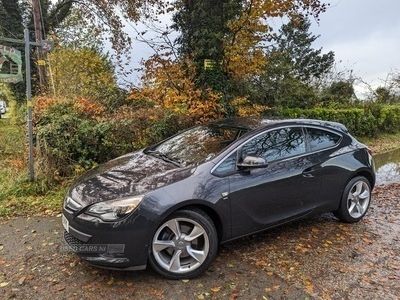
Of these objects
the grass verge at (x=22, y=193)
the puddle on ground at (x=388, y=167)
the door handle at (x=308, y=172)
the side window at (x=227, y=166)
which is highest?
the side window at (x=227, y=166)

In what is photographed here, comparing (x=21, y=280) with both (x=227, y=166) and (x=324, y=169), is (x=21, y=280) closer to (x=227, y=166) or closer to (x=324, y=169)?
(x=227, y=166)

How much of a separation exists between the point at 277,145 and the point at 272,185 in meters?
0.55

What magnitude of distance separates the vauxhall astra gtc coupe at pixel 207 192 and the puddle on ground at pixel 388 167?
3.38m

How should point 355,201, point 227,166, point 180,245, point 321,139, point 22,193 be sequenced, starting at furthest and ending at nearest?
point 22,193, point 355,201, point 321,139, point 227,166, point 180,245

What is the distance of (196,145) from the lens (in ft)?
15.4

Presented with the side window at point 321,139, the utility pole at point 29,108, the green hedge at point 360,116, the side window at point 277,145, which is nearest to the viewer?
the side window at point 277,145

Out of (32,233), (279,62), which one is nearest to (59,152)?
(32,233)

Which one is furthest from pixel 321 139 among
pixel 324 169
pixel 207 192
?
pixel 207 192

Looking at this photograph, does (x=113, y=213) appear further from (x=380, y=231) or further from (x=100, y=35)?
(x=100, y=35)

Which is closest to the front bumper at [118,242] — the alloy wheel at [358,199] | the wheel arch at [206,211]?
the wheel arch at [206,211]

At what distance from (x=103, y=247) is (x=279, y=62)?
1062 cm

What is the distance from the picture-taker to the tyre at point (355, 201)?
206 inches

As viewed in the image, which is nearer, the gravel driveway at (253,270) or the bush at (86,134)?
the gravel driveway at (253,270)

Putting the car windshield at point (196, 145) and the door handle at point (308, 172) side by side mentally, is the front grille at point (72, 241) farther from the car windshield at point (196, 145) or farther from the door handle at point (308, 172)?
the door handle at point (308, 172)
